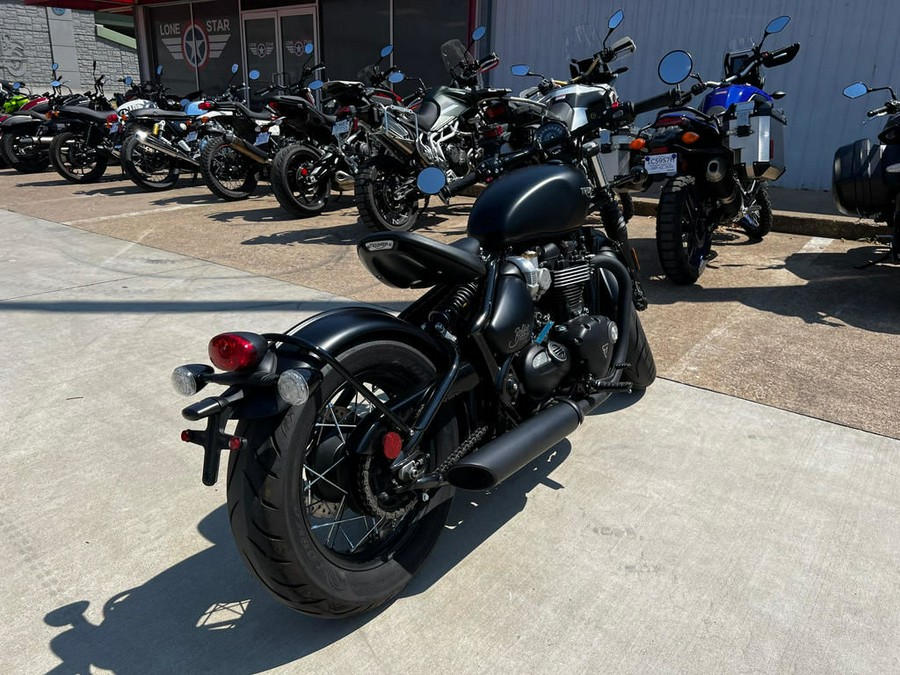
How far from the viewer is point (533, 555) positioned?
7.79 ft

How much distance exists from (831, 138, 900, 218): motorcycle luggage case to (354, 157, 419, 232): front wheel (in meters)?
3.70

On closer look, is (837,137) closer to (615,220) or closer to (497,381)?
(615,220)

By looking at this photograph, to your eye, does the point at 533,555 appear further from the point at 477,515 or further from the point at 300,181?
the point at 300,181

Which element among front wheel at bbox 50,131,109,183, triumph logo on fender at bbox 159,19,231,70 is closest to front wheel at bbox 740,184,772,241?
front wheel at bbox 50,131,109,183

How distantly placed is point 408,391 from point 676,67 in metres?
2.45

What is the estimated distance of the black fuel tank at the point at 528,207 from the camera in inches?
101

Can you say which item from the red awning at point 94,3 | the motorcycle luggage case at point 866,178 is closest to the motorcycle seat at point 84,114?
the red awning at point 94,3

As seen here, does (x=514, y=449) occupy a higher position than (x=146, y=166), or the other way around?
(x=146, y=166)

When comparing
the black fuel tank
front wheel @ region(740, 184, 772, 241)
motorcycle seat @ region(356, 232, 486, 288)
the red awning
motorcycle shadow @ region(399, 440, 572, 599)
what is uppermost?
the red awning

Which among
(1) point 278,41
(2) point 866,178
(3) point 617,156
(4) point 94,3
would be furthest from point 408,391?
(4) point 94,3

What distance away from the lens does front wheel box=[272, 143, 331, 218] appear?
782 centimetres

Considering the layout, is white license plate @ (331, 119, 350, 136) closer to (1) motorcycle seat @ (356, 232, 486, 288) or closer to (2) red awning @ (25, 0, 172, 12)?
(1) motorcycle seat @ (356, 232, 486, 288)

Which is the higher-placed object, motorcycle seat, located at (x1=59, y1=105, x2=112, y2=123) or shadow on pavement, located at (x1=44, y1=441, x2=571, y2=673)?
motorcycle seat, located at (x1=59, y1=105, x2=112, y2=123)

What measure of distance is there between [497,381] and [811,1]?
325 inches
